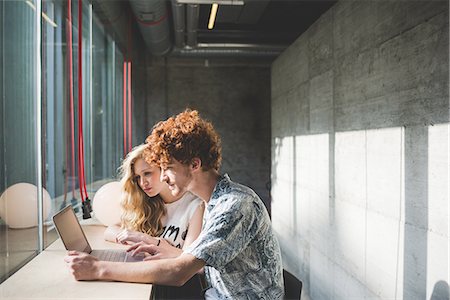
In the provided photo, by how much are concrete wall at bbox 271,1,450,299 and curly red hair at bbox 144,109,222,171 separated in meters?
1.28

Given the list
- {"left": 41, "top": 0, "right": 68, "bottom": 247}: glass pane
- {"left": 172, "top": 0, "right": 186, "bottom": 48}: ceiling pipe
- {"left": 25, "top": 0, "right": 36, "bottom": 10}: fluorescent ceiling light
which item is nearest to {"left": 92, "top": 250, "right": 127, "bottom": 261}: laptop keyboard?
{"left": 41, "top": 0, "right": 68, "bottom": 247}: glass pane

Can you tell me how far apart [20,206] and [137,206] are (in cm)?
62

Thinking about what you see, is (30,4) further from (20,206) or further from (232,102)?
(232,102)

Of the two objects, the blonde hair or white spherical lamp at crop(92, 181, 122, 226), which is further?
white spherical lamp at crop(92, 181, 122, 226)

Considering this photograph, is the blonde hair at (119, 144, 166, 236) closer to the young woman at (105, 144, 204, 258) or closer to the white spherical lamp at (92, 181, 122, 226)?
the young woman at (105, 144, 204, 258)

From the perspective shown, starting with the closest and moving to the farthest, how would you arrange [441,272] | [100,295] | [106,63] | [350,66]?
[100,295] → [441,272] → [350,66] → [106,63]

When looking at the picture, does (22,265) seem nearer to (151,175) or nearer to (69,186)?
(151,175)

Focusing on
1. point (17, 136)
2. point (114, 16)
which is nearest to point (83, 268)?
point (17, 136)

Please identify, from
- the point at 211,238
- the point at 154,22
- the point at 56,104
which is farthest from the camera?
the point at 154,22

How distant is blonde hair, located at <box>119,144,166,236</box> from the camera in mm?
2729

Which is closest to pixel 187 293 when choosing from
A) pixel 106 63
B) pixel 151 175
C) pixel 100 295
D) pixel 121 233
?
pixel 121 233

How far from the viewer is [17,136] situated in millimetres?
2609

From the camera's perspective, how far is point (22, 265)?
91.6 inches

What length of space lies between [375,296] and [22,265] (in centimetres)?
230
